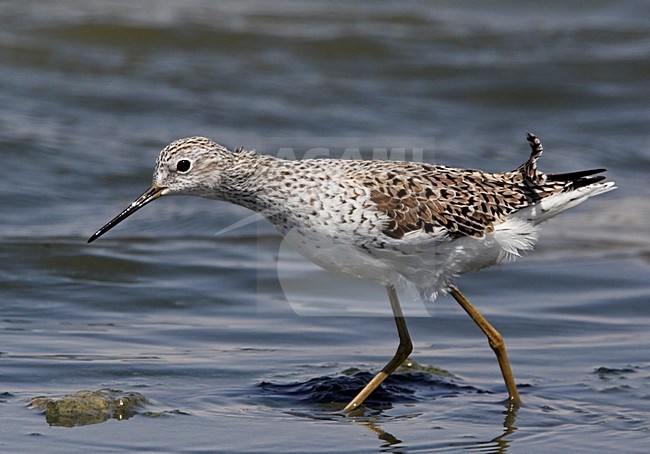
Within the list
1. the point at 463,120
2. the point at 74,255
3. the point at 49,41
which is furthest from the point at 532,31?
the point at 74,255

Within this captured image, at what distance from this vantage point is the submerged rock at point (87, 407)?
688 cm

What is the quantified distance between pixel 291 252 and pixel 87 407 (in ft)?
14.6

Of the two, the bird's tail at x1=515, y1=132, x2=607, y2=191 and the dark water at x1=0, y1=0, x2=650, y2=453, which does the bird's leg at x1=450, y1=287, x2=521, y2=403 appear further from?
the bird's tail at x1=515, y1=132, x2=607, y2=191

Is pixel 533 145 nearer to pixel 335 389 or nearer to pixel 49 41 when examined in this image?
pixel 335 389

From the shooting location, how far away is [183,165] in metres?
7.62

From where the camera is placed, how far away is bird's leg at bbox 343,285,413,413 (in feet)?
24.8

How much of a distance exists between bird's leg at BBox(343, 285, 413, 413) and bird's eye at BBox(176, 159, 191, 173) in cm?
156

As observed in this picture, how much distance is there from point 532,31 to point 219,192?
12.8m

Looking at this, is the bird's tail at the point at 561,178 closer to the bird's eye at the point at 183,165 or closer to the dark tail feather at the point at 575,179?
the dark tail feather at the point at 575,179

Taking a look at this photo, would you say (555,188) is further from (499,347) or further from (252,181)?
(252,181)

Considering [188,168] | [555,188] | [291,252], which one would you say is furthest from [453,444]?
[291,252]

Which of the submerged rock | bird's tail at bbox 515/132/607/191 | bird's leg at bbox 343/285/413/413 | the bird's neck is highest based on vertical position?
bird's tail at bbox 515/132/607/191

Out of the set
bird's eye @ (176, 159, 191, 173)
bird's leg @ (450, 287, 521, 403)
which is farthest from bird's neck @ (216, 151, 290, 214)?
bird's leg @ (450, 287, 521, 403)

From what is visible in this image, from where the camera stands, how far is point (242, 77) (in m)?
16.8
